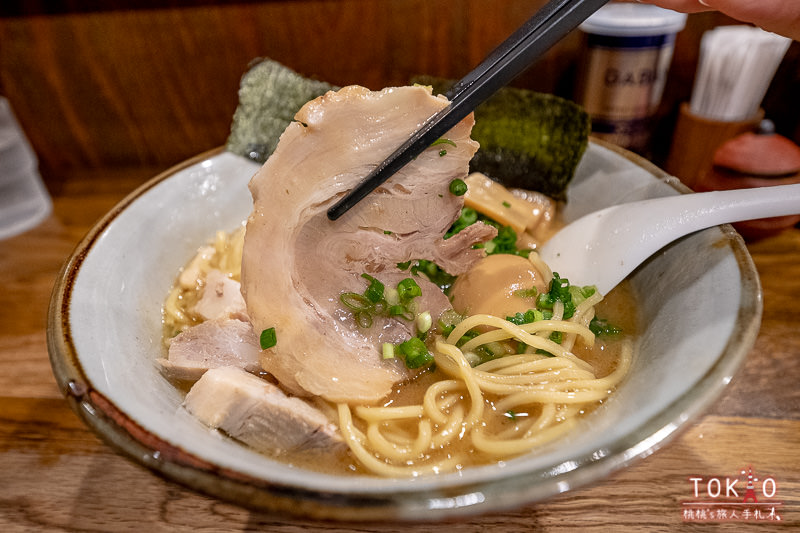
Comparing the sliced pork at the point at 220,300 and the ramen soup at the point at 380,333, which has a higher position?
the ramen soup at the point at 380,333

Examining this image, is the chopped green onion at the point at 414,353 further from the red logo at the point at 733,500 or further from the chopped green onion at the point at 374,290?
the red logo at the point at 733,500

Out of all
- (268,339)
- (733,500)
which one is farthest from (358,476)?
(733,500)

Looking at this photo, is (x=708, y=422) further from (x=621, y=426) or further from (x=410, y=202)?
(x=410, y=202)

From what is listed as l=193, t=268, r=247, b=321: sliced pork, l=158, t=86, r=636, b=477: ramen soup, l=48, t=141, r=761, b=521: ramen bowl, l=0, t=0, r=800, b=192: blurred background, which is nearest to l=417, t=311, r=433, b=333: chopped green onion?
l=158, t=86, r=636, b=477: ramen soup

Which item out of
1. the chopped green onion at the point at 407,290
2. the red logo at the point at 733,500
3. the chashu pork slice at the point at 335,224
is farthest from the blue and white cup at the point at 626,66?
the red logo at the point at 733,500

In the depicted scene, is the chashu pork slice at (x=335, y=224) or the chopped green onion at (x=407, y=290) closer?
the chashu pork slice at (x=335, y=224)

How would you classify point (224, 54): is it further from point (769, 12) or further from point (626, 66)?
point (769, 12)

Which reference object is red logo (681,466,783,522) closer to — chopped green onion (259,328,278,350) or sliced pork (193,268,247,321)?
chopped green onion (259,328,278,350)
